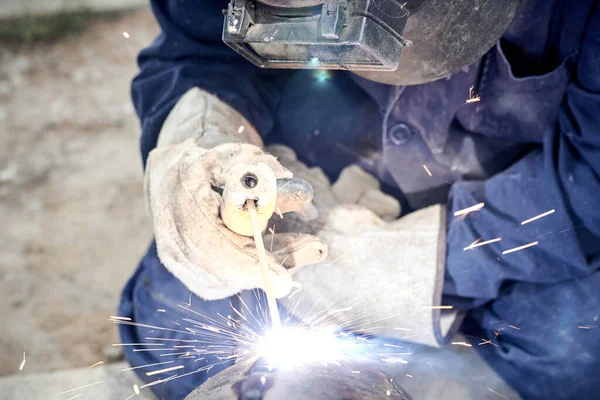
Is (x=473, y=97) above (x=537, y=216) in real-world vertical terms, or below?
above

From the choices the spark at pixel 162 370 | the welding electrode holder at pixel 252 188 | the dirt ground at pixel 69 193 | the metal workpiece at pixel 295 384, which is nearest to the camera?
the metal workpiece at pixel 295 384

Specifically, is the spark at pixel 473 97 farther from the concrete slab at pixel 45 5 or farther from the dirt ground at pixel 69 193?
the concrete slab at pixel 45 5

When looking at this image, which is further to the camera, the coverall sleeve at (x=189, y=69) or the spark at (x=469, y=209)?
the coverall sleeve at (x=189, y=69)

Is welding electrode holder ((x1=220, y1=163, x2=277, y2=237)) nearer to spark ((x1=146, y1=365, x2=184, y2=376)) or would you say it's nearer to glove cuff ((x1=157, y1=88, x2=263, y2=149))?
glove cuff ((x1=157, y1=88, x2=263, y2=149))

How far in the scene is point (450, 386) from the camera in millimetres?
1670

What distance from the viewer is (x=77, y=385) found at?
196 centimetres

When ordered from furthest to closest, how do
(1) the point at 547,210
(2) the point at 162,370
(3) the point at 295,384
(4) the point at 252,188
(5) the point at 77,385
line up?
(5) the point at 77,385
(2) the point at 162,370
(1) the point at 547,210
(4) the point at 252,188
(3) the point at 295,384

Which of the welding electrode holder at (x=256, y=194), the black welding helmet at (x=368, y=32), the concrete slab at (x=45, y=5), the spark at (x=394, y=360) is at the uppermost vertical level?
the black welding helmet at (x=368, y=32)

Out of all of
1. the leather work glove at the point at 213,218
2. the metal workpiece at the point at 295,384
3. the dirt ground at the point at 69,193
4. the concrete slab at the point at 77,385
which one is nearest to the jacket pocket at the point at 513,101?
the leather work glove at the point at 213,218

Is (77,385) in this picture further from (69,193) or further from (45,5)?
(45,5)

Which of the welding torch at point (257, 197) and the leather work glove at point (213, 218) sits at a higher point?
the welding torch at point (257, 197)

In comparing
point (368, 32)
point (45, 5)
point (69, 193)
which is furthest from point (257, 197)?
point (45, 5)

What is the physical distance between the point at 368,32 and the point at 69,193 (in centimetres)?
248

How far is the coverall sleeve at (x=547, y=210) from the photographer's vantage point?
1.48 m
